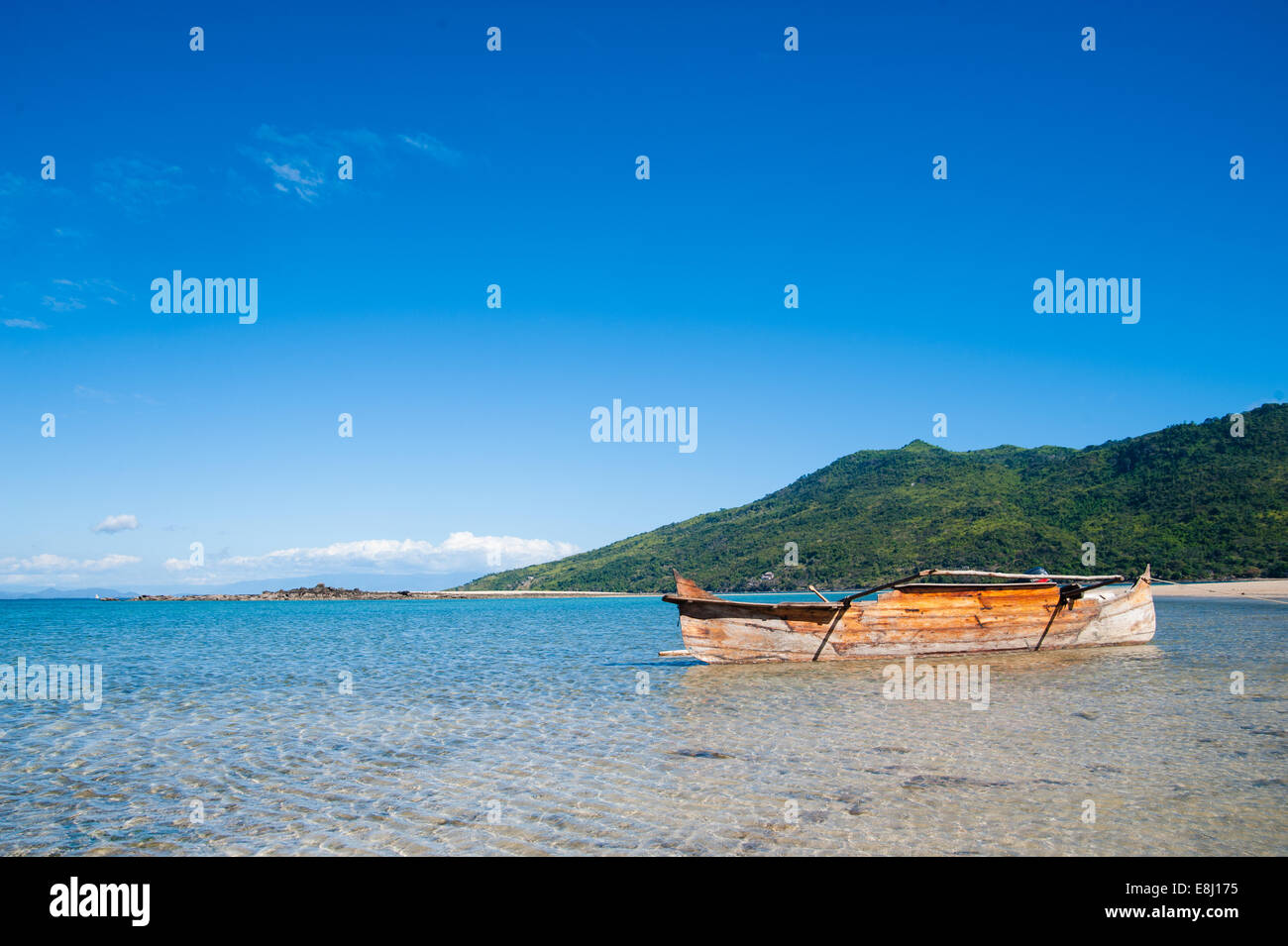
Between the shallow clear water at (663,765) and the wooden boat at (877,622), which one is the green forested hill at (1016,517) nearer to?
the wooden boat at (877,622)

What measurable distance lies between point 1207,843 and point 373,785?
835cm

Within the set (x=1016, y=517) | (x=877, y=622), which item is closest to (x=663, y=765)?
(x=877, y=622)

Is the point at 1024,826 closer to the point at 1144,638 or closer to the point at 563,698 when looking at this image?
the point at 563,698

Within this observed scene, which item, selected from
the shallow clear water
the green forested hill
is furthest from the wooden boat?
the green forested hill

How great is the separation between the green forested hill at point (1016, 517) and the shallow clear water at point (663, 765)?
56638mm

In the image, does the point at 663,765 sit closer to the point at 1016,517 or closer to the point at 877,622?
the point at 877,622

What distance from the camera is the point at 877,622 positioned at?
63.9ft

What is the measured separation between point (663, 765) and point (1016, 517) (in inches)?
3654

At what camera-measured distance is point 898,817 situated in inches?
279

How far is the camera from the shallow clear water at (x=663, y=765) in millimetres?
6789

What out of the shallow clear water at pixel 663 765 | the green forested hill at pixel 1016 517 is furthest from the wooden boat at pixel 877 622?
the green forested hill at pixel 1016 517

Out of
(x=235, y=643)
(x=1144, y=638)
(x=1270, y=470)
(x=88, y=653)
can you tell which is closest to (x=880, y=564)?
(x=1270, y=470)
